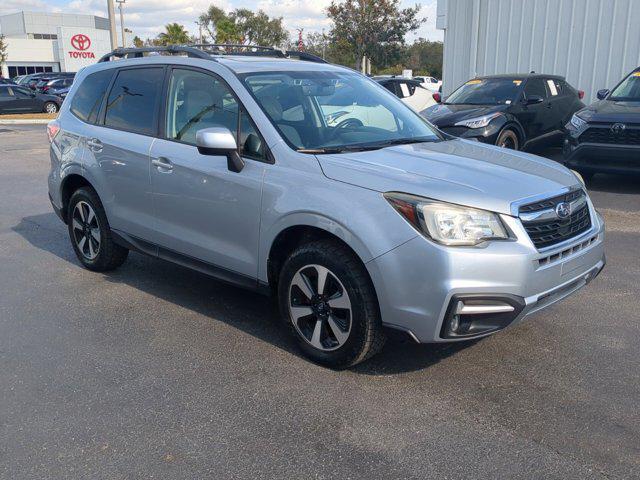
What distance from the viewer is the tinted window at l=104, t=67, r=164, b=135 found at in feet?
16.4

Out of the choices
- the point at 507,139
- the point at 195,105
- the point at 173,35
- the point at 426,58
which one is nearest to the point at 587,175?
the point at 507,139

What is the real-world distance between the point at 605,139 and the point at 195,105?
6.25 meters

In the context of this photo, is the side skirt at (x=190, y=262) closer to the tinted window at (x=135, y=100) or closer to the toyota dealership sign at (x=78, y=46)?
the tinted window at (x=135, y=100)

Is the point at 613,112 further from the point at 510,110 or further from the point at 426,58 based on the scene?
the point at 426,58

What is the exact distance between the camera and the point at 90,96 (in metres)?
5.77

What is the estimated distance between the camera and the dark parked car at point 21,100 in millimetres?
27047

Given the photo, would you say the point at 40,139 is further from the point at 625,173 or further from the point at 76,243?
the point at 625,173

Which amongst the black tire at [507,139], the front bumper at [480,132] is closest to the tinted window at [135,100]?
the front bumper at [480,132]

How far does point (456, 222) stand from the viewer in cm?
339

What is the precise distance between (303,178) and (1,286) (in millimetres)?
3294

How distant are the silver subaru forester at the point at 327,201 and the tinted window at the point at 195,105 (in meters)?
0.01

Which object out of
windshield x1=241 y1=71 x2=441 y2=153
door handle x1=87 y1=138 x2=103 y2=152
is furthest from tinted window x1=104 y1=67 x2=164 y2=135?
windshield x1=241 y1=71 x2=441 y2=153

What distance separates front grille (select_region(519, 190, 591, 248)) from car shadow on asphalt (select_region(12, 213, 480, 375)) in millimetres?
886

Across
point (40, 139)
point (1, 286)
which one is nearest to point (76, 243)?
point (1, 286)
